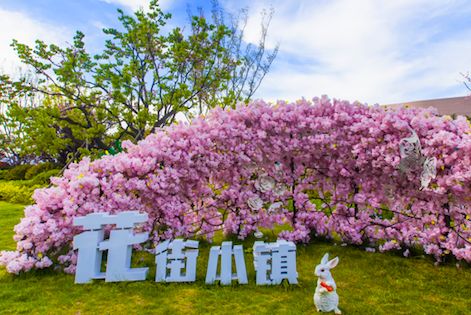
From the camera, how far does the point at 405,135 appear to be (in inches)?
178

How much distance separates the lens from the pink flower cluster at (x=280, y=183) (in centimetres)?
423

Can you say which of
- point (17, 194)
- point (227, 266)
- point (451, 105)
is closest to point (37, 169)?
point (17, 194)

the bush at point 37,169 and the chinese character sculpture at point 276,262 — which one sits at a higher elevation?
the bush at point 37,169

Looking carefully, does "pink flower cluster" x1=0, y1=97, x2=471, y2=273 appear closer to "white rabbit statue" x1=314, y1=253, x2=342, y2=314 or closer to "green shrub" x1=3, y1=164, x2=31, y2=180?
"white rabbit statue" x1=314, y1=253, x2=342, y2=314

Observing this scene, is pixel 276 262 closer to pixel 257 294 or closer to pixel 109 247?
pixel 257 294

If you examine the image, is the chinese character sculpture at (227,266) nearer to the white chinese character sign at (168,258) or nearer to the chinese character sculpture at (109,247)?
the white chinese character sign at (168,258)

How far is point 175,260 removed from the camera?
12.6 feet

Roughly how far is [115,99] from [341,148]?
9425 mm

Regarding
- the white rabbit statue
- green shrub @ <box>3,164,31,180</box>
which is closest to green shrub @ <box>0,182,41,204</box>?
green shrub @ <box>3,164,31,180</box>

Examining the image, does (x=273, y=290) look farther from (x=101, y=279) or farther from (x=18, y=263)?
(x=18, y=263)

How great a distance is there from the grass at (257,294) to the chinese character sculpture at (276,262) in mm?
98

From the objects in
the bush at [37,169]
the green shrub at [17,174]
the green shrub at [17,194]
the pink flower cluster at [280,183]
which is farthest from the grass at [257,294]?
the green shrub at [17,174]

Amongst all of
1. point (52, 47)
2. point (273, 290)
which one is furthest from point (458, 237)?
point (52, 47)

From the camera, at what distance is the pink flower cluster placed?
13.9 ft
